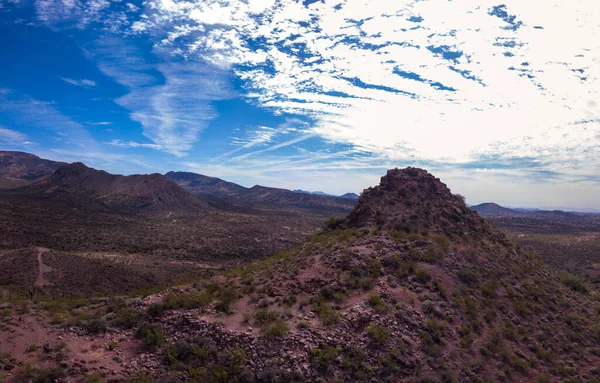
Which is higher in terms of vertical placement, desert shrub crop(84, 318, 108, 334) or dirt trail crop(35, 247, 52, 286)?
desert shrub crop(84, 318, 108, 334)

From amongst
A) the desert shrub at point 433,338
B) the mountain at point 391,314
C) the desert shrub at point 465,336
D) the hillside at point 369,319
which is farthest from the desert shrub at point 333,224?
the desert shrub at point 465,336

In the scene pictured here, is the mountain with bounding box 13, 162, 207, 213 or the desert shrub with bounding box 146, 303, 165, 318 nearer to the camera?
the desert shrub with bounding box 146, 303, 165, 318

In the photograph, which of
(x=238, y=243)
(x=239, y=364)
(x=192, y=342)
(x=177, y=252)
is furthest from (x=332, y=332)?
(x=238, y=243)

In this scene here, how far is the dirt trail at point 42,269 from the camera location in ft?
102

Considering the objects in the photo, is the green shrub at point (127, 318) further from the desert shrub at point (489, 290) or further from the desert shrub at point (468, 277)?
the desert shrub at point (489, 290)

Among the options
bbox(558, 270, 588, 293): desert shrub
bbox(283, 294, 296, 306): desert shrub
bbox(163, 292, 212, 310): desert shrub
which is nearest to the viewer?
bbox(163, 292, 212, 310): desert shrub

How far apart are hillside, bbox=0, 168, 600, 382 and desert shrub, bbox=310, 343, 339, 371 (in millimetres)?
40

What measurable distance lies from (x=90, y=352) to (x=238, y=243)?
180 feet

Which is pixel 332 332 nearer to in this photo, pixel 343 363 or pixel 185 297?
pixel 343 363

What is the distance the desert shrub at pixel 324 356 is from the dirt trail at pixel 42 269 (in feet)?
106

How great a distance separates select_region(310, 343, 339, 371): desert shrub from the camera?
11.8m

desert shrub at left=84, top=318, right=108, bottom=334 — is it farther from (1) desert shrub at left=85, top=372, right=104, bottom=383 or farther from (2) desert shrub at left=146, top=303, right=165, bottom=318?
(1) desert shrub at left=85, top=372, right=104, bottom=383

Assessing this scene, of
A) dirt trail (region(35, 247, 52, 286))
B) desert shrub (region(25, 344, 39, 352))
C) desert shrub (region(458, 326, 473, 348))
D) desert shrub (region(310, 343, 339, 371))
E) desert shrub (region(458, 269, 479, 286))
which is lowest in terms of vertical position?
dirt trail (region(35, 247, 52, 286))

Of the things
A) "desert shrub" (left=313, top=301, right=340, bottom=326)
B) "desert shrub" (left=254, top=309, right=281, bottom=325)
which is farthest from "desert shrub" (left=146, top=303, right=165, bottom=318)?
"desert shrub" (left=313, top=301, right=340, bottom=326)
